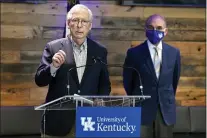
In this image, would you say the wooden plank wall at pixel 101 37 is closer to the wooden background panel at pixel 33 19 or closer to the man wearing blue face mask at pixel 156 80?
the wooden background panel at pixel 33 19

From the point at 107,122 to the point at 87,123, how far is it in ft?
0.28

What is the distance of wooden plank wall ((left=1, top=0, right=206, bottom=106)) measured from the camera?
13.0 feet

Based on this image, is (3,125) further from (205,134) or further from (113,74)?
(205,134)

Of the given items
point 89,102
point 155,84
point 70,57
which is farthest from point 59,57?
point 155,84

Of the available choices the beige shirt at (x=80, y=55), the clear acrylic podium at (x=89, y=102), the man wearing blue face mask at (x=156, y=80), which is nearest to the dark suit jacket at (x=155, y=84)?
the man wearing blue face mask at (x=156, y=80)

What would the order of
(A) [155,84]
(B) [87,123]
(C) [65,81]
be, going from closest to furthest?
1. (B) [87,123]
2. (C) [65,81]
3. (A) [155,84]

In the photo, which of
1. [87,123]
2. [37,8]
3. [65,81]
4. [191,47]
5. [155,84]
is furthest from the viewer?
[191,47]

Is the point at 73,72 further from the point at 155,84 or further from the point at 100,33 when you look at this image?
the point at 100,33

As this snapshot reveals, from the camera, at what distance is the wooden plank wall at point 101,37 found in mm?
3973

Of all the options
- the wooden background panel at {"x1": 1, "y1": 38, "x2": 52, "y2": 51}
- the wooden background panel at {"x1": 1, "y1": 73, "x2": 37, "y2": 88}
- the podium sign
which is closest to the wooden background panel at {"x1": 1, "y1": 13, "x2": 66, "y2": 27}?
the wooden background panel at {"x1": 1, "y1": 38, "x2": 52, "y2": 51}

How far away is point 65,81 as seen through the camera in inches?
86.4

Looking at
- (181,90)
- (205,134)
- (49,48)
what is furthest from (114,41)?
(49,48)

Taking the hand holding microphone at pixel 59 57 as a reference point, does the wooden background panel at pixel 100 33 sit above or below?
above

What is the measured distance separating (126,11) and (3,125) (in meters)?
1.63
